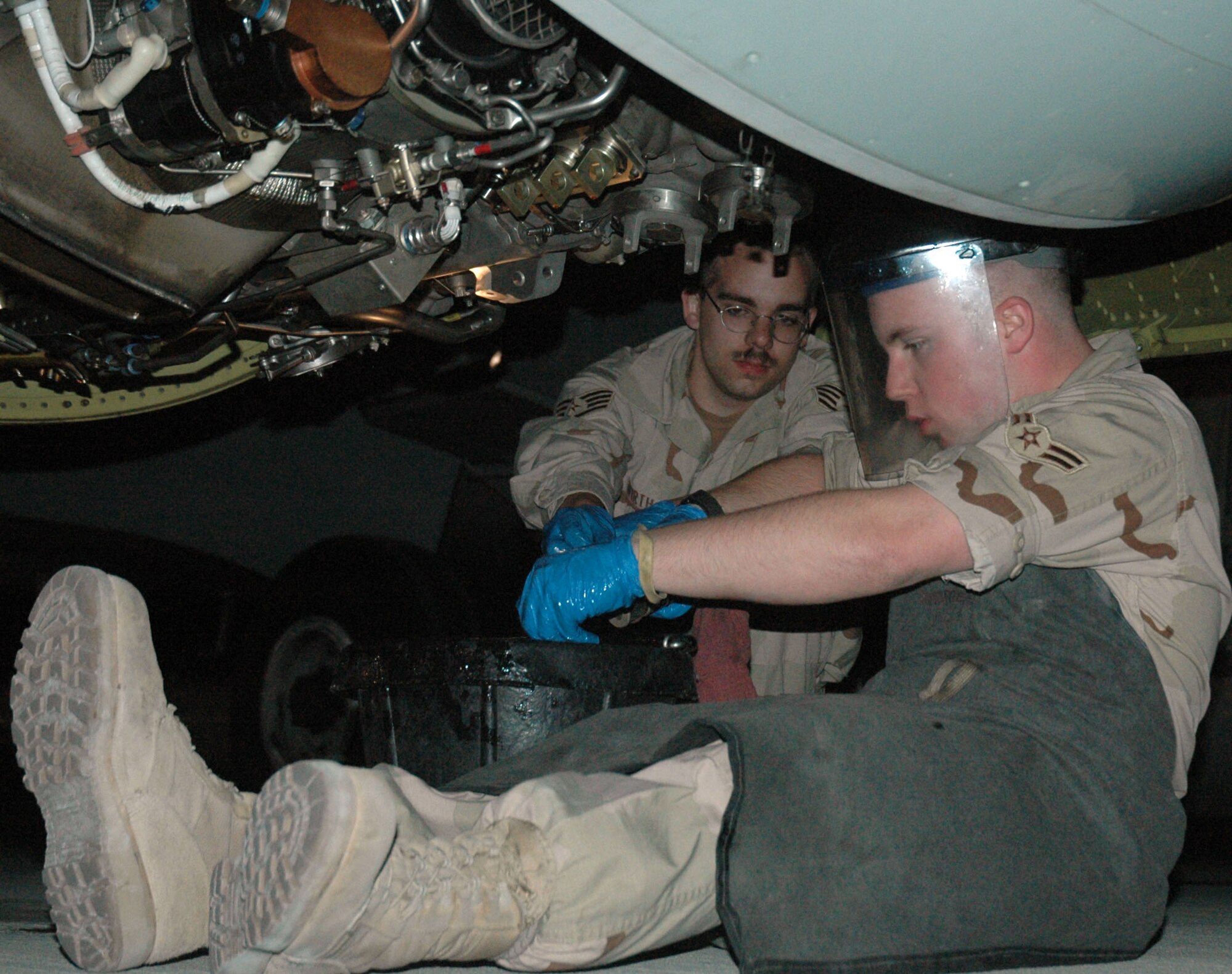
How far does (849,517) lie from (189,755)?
29.5 inches

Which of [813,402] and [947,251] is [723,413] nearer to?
[813,402]

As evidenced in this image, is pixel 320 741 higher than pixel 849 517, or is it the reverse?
pixel 849 517

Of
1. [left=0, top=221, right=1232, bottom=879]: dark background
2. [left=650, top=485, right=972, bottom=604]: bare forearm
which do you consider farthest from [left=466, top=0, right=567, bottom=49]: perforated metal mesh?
[left=0, top=221, right=1232, bottom=879]: dark background

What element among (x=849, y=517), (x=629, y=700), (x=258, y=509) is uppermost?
(x=258, y=509)

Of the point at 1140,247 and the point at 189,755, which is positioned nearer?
the point at 189,755

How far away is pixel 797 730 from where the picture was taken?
1146mm

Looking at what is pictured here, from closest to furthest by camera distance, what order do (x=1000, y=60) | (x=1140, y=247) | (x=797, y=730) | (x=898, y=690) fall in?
(x=1000, y=60) < (x=797, y=730) < (x=898, y=690) < (x=1140, y=247)

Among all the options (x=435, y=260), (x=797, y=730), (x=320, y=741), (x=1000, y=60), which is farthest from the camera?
(x=320, y=741)

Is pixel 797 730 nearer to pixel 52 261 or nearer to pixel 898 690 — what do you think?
pixel 898 690

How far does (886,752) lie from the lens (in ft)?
3.81

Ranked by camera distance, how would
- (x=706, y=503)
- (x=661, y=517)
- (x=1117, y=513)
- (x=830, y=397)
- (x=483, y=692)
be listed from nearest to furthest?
1. (x=1117, y=513)
2. (x=483, y=692)
3. (x=661, y=517)
4. (x=706, y=503)
5. (x=830, y=397)

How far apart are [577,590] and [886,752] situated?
1.65 ft

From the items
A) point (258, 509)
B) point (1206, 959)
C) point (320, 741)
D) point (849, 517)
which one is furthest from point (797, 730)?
point (258, 509)

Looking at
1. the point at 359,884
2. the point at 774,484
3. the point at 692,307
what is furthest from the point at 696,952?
the point at 692,307
